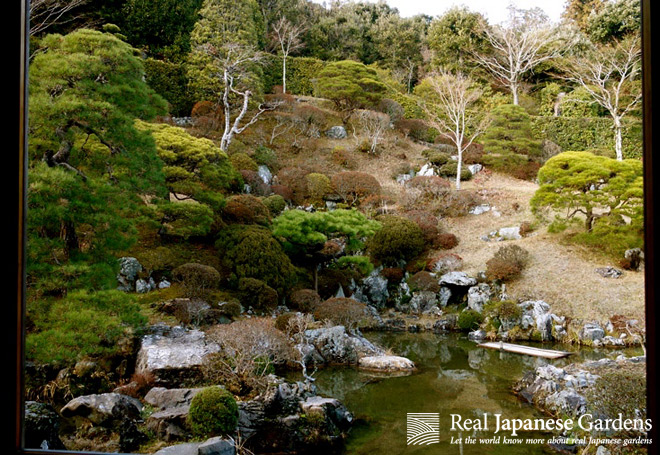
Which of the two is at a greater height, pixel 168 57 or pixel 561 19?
pixel 561 19

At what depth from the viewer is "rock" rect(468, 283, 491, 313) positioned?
272 inches

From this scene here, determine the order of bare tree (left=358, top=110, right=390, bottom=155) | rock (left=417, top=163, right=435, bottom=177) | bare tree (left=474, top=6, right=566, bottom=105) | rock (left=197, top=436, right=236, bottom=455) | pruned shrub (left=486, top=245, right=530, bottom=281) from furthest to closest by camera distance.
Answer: bare tree (left=358, top=110, right=390, bottom=155)
bare tree (left=474, top=6, right=566, bottom=105)
rock (left=417, top=163, right=435, bottom=177)
pruned shrub (left=486, top=245, right=530, bottom=281)
rock (left=197, top=436, right=236, bottom=455)

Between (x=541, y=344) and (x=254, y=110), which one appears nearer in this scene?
(x=541, y=344)

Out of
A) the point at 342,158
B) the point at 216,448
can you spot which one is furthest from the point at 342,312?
the point at 342,158

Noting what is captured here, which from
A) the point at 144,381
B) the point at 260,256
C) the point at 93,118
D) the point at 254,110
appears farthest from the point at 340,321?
the point at 254,110

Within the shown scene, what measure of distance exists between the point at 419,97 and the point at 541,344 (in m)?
9.88

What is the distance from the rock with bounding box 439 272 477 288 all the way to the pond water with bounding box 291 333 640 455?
4.55ft

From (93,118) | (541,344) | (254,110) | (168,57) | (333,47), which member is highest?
(333,47)

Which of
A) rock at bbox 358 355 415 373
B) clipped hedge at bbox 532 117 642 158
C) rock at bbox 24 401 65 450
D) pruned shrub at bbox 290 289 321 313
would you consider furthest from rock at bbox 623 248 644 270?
rock at bbox 24 401 65 450

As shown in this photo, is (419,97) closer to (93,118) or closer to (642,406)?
(93,118)

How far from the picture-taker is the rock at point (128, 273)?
17.3 feet

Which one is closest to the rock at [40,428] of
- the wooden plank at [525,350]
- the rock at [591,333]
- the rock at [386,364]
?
the rock at [386,364]

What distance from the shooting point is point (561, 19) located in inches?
Answer: 419

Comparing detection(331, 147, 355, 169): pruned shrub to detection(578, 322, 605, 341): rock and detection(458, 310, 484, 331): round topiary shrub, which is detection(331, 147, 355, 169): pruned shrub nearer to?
detection(458, 310, 484, 331): round topiary shrub
